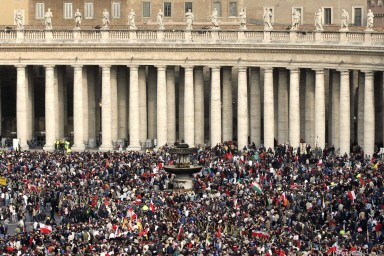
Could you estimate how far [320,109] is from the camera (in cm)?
12319

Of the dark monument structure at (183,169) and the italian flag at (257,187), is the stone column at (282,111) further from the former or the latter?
the italian flag at (257,187)

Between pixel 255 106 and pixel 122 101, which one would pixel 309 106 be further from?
pixel 122 101

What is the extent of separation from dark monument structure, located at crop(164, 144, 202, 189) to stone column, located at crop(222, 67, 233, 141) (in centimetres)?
2520

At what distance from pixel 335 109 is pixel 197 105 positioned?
40.1ft

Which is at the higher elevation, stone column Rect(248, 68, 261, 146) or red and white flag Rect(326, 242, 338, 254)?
stone column Rect(248, 68, 261, 146)

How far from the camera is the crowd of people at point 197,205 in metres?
82.6

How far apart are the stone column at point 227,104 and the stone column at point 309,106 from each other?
6721mm

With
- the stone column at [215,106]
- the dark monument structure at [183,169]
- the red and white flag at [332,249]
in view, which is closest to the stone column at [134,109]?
the stone column at [215,106]

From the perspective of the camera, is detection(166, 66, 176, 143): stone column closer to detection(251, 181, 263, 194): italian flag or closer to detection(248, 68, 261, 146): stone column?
detection(248, 68, 261, 146): stone column

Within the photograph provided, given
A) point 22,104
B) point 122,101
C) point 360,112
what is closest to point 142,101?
point 122,101

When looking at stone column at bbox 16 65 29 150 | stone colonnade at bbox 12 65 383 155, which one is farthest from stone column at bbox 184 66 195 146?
stone column at bbox 16 65 29 150

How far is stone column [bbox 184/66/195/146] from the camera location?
5010 inches

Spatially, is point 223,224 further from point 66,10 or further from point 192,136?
point 66,10

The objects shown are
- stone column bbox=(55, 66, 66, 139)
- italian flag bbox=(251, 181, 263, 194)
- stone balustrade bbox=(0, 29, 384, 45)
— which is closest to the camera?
italian flag bbox=(251, 181, 263, 194)
